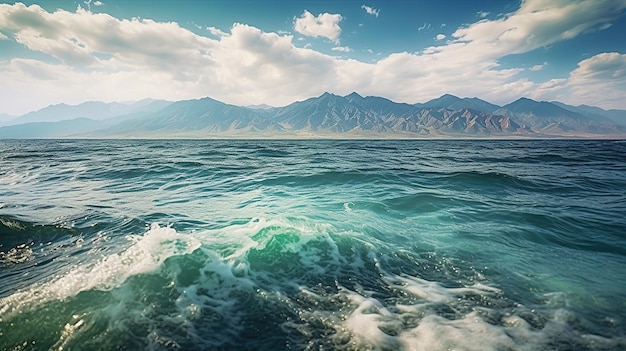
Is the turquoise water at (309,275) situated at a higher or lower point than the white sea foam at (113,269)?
lower

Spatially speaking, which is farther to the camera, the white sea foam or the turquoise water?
the white sea foam

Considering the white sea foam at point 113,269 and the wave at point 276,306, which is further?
the white sea foam at point 113,269

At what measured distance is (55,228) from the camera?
8.77 m

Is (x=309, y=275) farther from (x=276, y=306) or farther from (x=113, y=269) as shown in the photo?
(x=113, y=269)

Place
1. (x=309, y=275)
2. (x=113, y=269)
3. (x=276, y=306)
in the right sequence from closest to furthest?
(x=276, y=306)
(x=113, y=269)
(x=309, y=275)

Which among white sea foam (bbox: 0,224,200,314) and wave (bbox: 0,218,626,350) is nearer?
wave (bbox: 0,218,626,350)

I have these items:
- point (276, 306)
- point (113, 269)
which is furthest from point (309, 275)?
point (113, 269)

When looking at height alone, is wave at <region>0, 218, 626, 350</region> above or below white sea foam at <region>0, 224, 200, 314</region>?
below

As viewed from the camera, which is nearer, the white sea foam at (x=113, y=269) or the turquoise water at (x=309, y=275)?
the turquoise water at (x=309, y=275)

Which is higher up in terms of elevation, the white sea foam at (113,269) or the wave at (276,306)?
the white sea foam at (113,269)

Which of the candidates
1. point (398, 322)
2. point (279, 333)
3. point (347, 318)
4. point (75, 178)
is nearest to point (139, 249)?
point (279, 333)

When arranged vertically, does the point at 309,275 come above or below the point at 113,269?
below

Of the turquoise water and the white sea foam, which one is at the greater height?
the white sea foam

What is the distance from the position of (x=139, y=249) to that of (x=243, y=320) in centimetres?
403
